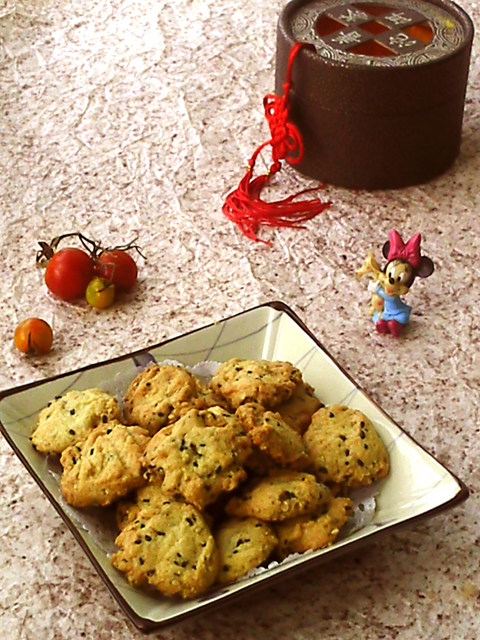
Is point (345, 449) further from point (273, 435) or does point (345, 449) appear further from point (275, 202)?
point (275, 202)

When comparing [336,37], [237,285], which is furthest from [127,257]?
[336,37]

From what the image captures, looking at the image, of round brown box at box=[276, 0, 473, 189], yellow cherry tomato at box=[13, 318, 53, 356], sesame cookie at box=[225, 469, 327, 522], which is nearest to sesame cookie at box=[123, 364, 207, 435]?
sesame cookie at box=[225, 469, 327, 522]

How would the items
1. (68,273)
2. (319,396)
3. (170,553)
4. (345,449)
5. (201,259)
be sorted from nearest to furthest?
(170,553) → (345,449) → (319,396) → (68,273) → (201,259)

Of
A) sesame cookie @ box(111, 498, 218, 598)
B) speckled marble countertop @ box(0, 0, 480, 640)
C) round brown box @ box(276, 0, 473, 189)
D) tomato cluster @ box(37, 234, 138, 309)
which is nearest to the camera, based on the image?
sesame cookie @ box(111, 498, 218, 598)

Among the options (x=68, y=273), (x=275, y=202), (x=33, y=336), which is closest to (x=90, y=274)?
(x=68, y=273)

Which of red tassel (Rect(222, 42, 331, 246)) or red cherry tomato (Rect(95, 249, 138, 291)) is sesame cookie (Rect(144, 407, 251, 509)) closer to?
red cherry tomato (Rect(95, 249, 138, 291))

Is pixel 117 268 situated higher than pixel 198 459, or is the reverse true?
pixel 198 459
